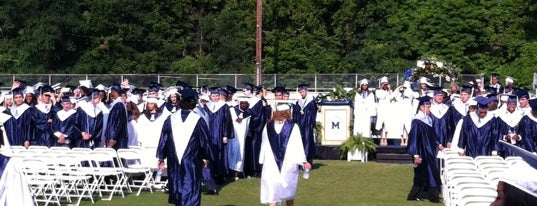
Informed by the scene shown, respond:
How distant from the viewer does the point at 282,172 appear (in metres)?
12.3

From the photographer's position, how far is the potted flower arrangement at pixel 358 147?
2122 centimetres

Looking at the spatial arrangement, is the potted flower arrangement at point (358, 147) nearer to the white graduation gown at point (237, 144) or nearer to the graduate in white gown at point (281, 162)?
the white graduation gown at point (237, 144)

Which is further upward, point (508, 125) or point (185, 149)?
point (508, 125)

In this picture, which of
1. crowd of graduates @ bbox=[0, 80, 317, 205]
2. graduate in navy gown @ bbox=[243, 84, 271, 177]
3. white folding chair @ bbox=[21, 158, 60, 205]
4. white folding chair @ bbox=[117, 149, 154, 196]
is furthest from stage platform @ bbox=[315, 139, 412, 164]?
white folding chair @ bbox=[21, 158, 60, 205]

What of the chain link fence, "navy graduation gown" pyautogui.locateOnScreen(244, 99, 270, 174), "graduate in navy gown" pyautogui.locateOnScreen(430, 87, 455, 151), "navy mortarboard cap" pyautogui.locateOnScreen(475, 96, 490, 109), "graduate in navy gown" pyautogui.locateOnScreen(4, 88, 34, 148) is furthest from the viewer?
the chain link fence

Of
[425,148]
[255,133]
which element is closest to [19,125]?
[255,133]

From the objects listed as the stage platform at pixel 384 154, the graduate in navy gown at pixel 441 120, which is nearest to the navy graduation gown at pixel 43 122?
the graduate in navy gown at pixel 441 120

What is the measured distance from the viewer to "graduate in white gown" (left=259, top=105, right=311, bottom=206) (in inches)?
480

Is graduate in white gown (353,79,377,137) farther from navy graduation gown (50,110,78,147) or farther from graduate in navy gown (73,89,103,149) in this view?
navy graduation gown (50,110,78,147)

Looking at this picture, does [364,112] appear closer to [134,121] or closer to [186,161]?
[134,121]

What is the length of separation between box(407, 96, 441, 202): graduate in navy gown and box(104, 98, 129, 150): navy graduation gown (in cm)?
460

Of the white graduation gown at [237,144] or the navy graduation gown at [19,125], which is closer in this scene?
the navy graduation gown at [19,125]

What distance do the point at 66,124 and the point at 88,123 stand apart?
1.13 feet

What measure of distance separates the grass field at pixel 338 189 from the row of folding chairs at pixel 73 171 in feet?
0.89
